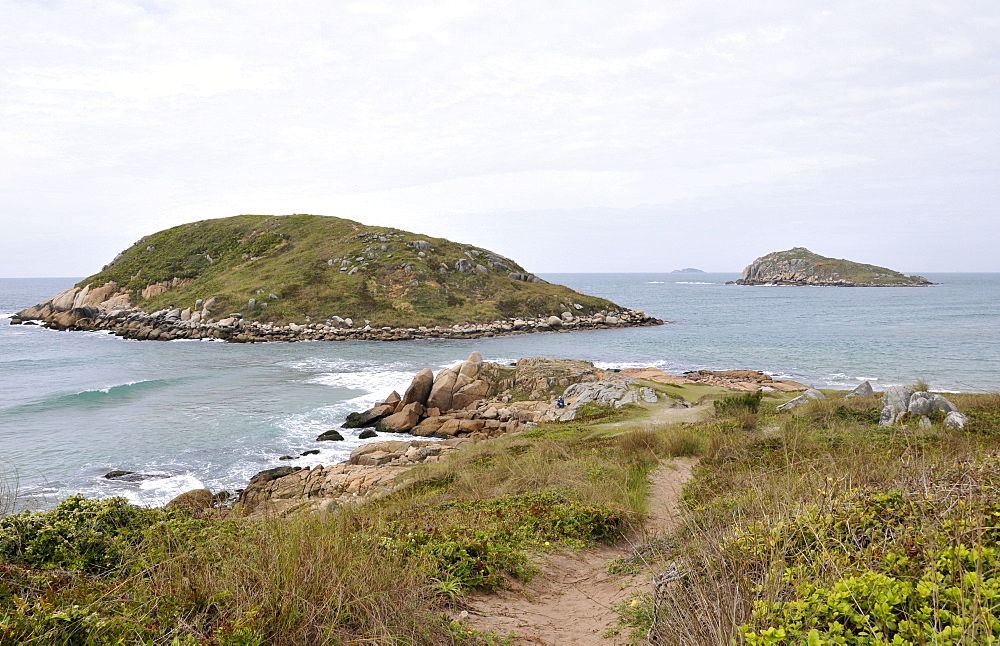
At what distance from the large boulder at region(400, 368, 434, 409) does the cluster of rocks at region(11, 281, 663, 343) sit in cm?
2723

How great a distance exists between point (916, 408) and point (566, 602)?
1388 cm

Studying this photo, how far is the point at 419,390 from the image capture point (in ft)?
85.5

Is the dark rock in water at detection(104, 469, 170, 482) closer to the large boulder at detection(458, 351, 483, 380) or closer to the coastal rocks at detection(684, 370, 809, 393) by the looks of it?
the large boulder at detection(458, 351, 483, 380)

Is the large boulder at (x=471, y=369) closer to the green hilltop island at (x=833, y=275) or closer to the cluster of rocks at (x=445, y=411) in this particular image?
the cluster of rocks at (x=445, y=411)

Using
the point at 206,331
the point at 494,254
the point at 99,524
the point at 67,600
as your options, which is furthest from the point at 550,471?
the point at 494,254

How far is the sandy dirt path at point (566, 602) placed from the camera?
4.90m

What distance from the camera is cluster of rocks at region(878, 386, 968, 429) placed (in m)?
13.8

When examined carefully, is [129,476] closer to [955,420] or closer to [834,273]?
[955,420]

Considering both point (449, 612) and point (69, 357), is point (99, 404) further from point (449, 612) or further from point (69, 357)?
point (449, 612)

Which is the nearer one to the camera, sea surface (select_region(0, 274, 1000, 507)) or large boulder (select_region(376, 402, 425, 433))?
sea surface (select_region(0, 274, 1000, 507))

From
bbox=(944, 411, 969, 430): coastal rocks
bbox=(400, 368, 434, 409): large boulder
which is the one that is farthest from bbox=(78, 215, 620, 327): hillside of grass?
bbox=(944, 411, 969, 430): coastal rocks

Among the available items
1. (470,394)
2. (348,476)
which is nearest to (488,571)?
(348,476)

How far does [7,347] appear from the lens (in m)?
46.1

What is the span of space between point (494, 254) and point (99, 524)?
76.9 metres
